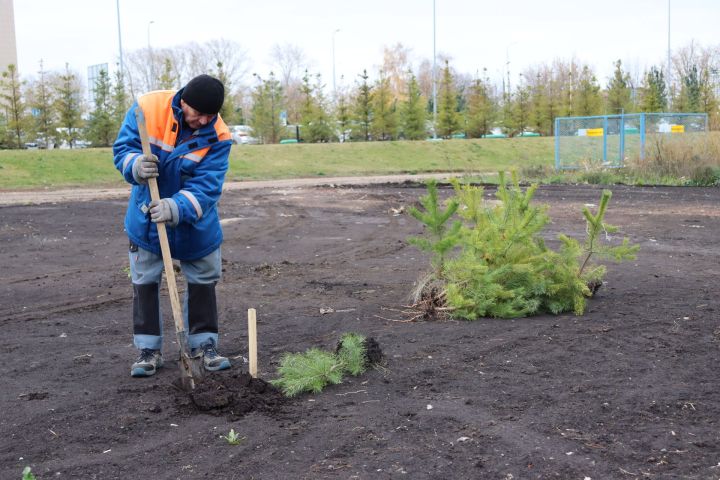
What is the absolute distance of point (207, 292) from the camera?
5.24 m

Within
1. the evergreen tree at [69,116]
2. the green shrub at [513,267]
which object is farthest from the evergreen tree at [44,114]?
the green shrub at [513,267]

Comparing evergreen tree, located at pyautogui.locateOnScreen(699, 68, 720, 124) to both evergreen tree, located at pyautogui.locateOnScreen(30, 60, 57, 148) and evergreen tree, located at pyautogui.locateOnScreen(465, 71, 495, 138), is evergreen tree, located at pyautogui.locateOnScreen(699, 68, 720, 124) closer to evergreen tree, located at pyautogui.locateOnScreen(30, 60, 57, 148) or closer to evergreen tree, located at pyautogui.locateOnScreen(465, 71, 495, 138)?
evergreen tree, located at pyautogui.locateOnScreen(465, 71, 495, 138)

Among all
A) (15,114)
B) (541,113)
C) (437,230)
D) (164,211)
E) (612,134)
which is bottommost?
(437,230)

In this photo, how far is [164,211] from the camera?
4.68 metres

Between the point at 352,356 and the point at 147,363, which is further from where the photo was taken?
the point at 147,363

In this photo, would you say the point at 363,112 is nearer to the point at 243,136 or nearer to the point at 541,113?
the point at 243,136

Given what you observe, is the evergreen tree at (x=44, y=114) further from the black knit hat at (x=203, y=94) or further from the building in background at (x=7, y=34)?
the building in background at (x=7, y=34)

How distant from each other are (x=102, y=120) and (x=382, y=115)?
14.6 meters

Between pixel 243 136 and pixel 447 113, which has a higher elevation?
pixel 447 113

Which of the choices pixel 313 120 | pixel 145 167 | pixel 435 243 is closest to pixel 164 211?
pixel 145 167

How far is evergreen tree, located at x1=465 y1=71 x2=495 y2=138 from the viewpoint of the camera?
44.9 m

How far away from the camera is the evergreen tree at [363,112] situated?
42281mm

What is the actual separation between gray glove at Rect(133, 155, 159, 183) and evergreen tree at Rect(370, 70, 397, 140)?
38.2 meters

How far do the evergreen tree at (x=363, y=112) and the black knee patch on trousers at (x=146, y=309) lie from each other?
124 feet
